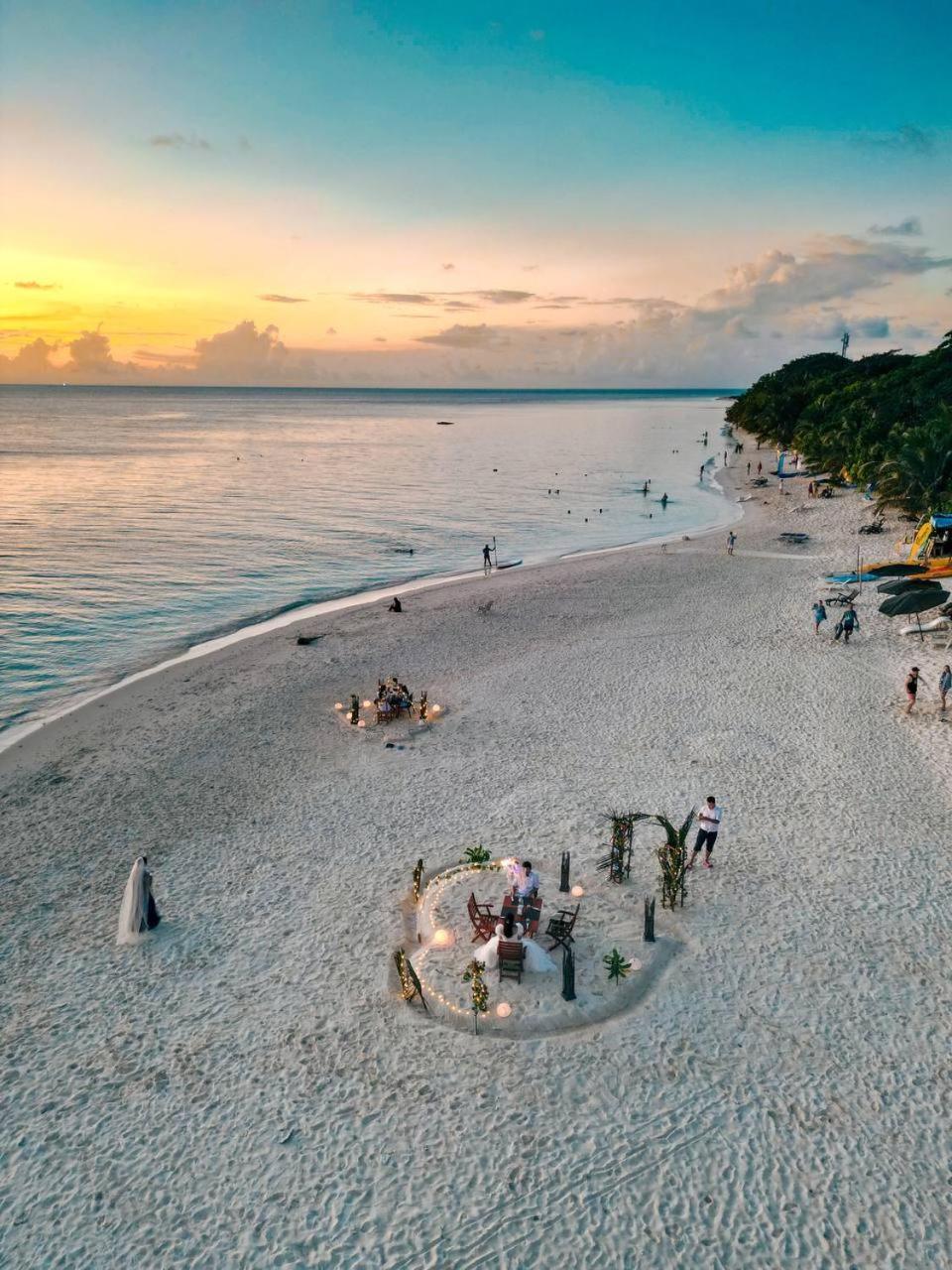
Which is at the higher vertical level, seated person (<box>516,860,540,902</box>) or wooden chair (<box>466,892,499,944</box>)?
seated person (<box>516,860,540,902</box>)

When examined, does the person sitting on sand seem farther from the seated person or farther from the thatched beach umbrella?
the thatched beach umbrella

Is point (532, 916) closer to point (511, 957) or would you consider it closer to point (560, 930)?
point (560, 930)

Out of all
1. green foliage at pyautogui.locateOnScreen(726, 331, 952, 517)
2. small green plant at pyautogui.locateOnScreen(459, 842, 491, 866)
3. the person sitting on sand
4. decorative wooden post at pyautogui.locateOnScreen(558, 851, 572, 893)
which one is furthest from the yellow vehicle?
the person sitting on sand

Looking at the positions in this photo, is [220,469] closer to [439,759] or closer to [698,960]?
[439,759]

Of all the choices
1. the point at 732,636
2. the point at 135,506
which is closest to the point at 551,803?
the point at 732,636

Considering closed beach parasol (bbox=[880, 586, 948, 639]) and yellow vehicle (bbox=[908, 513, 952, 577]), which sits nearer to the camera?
closed beach parasol (bbox=[880, 586, 948, 639])
